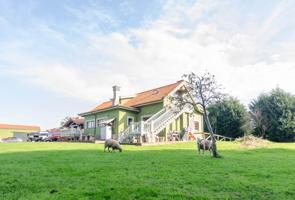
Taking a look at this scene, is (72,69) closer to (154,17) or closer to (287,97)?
(154,17)

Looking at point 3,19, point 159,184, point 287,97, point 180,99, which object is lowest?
point 159,184

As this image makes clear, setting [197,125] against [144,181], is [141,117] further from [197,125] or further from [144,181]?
[144,181]

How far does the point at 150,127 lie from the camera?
22.0m

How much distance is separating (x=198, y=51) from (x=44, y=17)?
9.88 meters

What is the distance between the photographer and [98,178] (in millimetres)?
6367

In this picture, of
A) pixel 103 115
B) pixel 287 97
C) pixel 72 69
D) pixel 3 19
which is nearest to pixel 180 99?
pixel 3 19

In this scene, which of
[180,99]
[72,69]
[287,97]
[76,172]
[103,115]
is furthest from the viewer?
[287,97]

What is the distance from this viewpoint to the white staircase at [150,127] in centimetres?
2159

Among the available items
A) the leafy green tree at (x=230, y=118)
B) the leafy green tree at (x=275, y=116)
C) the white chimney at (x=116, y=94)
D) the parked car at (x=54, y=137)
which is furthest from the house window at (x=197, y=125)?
the parked car at (x=54, y=137)

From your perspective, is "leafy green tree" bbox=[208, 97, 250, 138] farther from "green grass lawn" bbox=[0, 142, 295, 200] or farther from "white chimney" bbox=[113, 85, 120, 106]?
"green grass lawn" bbox=[0, 142, 295, 200]

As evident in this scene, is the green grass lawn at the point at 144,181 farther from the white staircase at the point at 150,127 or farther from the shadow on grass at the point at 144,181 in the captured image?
the white staircase at the point at 150,127

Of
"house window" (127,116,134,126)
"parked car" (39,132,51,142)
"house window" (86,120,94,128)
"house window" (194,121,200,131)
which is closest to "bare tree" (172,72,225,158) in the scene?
"house window" (127,116,134,126)

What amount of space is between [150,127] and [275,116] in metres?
17.7

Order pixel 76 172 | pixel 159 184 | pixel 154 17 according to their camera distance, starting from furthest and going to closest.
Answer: pixel 154 17
pixel 76 172
pixel 159 184
